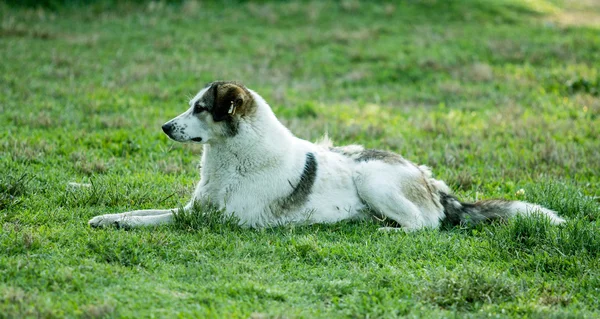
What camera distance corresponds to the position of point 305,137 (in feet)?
36.8

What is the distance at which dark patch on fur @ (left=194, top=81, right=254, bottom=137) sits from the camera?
7.03 meters

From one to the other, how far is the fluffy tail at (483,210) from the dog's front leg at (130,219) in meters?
3.10

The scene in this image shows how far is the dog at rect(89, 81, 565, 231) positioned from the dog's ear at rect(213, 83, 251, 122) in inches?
0.4

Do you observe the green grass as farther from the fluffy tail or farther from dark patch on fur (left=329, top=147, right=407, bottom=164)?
dark patch on fur (left=329, top=147, right=407, bottom=164)

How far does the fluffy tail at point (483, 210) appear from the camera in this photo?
24.1 ft

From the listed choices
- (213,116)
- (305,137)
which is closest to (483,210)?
(213,116)

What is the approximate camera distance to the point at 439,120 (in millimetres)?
12789

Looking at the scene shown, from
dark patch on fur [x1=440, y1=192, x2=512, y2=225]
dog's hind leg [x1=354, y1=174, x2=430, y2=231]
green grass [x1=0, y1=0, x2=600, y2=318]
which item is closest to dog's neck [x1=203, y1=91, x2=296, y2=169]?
green grass [x1=0, y1=0, x2=600, y2=318]

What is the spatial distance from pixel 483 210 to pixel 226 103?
10.1 ft

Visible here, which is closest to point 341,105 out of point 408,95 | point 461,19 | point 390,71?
point 408,95

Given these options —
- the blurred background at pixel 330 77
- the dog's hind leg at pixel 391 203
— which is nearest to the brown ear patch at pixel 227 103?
the dog's hind leg at pixel 391 203

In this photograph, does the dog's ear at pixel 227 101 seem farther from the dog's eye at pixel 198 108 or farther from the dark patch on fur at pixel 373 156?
the dark patch on fur at pixel 373 156

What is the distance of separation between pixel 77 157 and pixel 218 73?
642 cm

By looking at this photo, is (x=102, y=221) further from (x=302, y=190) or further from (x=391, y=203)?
(x=391, y=203)
